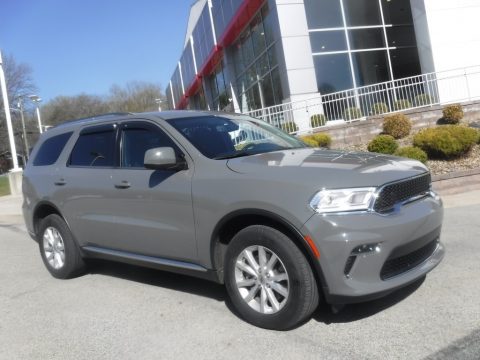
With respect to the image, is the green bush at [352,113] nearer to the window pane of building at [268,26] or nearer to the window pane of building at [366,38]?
the window pane of building at [366,38]

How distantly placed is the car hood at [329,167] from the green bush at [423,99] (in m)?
11.9

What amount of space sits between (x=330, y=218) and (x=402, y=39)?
18048mm

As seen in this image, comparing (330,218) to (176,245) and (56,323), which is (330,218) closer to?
(176,245)

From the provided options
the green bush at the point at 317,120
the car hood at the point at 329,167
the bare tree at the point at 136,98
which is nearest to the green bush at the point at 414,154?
the green bush at the point at 317,120

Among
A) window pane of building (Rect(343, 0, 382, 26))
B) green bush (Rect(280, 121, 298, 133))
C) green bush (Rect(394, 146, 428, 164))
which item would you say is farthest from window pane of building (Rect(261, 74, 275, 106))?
green bush (Rect(394, 146, 428, 164))

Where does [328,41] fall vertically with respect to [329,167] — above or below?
above

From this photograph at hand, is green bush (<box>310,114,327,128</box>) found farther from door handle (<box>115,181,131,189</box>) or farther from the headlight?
the headlight

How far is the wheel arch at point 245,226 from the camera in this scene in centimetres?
352

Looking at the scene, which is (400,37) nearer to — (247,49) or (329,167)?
(247,49)

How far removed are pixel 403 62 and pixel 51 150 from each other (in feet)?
53.6

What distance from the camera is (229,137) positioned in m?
4.73

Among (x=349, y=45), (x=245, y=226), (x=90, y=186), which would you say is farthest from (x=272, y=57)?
(x=245, y=226)

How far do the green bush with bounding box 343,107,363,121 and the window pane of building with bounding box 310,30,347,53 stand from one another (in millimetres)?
4095

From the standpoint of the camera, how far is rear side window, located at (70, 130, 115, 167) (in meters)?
5.18
